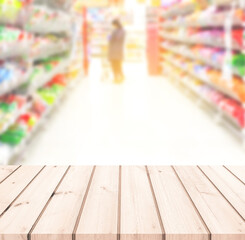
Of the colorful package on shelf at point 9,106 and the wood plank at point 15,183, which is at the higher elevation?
the wood plank at point 15,183

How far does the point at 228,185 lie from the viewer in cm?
192

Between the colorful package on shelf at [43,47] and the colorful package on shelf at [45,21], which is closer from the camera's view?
the colorful package on shelf at [45,21]

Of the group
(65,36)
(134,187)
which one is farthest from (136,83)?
(134,187)

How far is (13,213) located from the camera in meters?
1.61

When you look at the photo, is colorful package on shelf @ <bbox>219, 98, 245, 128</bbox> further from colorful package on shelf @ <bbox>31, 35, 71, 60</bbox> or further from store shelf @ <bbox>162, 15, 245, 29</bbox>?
colorful package on shelf @ <bbox>31, 35, 71, 60</bbox>

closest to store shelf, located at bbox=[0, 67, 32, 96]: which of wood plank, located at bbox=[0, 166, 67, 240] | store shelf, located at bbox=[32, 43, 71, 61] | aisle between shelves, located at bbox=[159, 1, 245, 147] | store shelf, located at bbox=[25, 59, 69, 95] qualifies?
store shelf, located at bbox=[25, 59, 69, 95]

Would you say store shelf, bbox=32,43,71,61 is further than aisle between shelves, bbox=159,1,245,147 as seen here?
Yes

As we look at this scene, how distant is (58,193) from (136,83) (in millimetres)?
9197

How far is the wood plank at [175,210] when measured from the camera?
4.75 feet

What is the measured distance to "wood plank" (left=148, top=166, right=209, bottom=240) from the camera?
1.45 meters

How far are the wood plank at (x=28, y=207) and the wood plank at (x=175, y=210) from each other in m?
0.43

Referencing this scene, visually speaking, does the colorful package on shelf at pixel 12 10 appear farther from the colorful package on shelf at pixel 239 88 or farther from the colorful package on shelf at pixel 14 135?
the colorful package on shelf at pixel 239 88

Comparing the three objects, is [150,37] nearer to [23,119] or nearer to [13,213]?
[23,119]

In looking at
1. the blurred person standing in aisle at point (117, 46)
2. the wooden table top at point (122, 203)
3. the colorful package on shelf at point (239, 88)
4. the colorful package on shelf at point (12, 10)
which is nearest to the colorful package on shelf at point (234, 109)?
the colorful package on shelf at point (239, 88)
